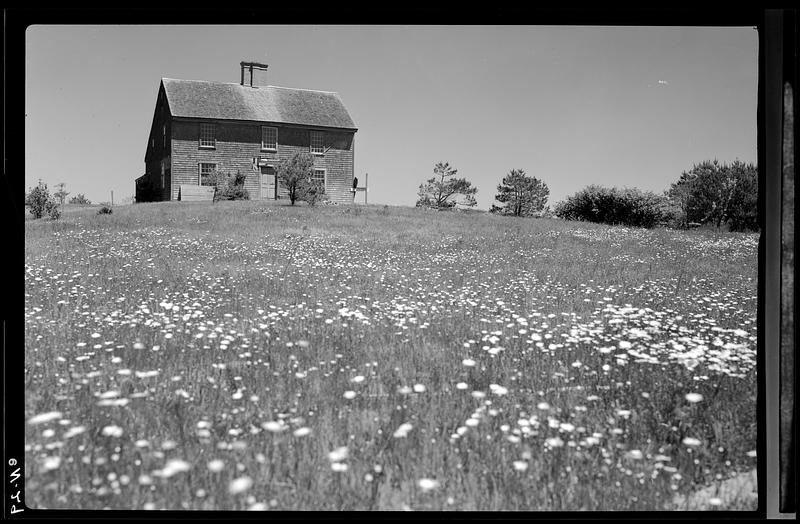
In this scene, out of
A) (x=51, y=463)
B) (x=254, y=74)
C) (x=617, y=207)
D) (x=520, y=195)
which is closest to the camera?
(x=51, y=463)

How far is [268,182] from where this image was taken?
718 cm

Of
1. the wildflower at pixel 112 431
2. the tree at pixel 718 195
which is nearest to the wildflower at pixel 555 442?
the wildflower at pixel 112 431

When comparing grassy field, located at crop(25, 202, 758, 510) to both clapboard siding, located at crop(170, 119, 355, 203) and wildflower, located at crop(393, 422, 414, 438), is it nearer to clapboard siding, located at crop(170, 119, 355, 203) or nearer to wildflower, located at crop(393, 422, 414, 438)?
wildflower, located at crop(393, 422, 414, 438)

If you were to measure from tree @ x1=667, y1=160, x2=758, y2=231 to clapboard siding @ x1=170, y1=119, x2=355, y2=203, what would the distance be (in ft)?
12.1

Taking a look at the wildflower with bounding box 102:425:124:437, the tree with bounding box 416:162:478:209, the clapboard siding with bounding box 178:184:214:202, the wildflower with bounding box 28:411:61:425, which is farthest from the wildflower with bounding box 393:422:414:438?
the clapboard siding with bounding box 178:184:214:202

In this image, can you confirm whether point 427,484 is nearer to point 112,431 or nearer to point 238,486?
point 238,486

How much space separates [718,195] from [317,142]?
4.70 metres

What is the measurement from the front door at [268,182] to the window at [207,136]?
70 centimetres

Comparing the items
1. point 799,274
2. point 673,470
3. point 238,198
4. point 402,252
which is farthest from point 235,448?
point 238,198

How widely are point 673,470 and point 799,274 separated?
1.42 m

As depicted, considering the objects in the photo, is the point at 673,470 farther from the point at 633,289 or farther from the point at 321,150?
the point at 321,150

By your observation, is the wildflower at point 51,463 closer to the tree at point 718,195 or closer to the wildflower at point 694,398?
the wildflower at point 694,398

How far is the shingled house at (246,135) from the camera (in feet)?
18.6

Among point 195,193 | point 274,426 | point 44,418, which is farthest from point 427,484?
point 195,193
